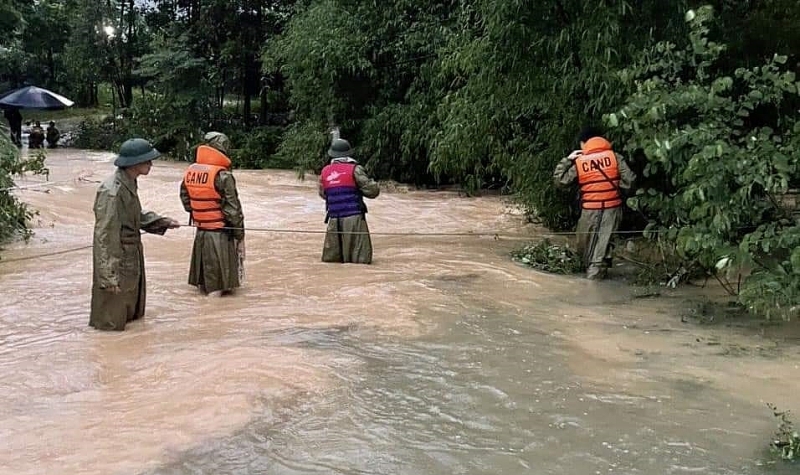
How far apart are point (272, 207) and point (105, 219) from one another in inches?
349

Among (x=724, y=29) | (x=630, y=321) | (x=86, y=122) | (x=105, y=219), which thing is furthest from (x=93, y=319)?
(x=86, y=122)

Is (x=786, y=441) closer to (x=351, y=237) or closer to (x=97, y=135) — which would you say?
(x=351, y=237)

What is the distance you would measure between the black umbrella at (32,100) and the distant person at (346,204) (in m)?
18.1

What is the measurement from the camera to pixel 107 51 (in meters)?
29.7

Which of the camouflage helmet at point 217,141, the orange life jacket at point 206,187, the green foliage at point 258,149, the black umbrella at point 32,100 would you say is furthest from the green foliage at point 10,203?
the black umbrella at point 32,100

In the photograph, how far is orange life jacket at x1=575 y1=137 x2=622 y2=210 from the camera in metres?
9.48

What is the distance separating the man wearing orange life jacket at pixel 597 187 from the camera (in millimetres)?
9508

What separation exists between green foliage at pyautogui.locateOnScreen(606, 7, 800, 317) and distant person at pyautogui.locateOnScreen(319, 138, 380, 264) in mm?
3469

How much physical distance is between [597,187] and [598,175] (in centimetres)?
14

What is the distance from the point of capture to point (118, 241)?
712cm

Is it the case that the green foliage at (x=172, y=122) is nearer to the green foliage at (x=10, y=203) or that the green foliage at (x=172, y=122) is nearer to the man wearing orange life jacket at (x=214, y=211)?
the green foliage at (x=10, y=203)

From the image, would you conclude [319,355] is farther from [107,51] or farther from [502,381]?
[107,51]

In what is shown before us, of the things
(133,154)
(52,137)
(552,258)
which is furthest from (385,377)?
(52,137)

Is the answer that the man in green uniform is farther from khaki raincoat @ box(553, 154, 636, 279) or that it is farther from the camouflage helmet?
khaki raincoat @ box(553, 154, 636, 279)
